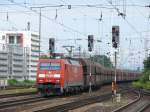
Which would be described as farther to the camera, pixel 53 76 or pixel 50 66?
pixel 50 66

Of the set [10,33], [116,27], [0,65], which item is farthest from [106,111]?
[10,33]

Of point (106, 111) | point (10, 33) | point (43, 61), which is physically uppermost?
point (10, 33)

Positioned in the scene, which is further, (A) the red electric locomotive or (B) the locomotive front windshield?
(B) the locomotive front windshield

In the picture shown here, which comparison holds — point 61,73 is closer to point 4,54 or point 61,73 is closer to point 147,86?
point 147,86

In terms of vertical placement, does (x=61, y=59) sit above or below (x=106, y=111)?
above

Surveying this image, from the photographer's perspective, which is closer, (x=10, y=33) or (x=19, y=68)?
(x=19, y=68)

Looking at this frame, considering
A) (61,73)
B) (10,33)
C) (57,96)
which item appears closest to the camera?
(61,73)

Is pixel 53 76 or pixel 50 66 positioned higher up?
pixel 50 66

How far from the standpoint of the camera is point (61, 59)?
139 ft

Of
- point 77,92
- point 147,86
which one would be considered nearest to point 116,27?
point 77,92

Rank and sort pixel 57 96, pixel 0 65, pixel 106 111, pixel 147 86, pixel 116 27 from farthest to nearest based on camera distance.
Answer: pixel 0 65
pixel 147 86
pixel 57 96
pixel 116 27
pixel 106 111

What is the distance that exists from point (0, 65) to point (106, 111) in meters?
72.6

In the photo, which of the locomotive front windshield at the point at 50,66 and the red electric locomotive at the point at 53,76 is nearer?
the red electric locomotive at the point at 53,76

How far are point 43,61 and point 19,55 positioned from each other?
77007 millimetres
